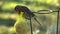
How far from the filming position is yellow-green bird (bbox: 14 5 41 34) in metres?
0.94

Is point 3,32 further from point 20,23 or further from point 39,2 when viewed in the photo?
point 39,2

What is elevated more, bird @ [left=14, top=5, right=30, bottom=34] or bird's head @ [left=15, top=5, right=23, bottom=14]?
bird's head @ [left=15, top=5, right=23, bottom=14]

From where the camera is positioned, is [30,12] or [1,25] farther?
[1,25]

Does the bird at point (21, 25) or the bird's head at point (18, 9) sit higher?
the bird's head at point (18, 9)

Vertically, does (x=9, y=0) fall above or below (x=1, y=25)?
above

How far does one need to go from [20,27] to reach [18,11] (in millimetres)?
71

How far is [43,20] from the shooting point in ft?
3.34

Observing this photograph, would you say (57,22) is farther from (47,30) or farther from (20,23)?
(20,23)

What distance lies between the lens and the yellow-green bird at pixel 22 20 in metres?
0.94

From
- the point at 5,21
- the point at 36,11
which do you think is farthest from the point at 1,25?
the point at 36,11

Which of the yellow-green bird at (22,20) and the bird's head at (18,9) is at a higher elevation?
the bird's head at (18,9)

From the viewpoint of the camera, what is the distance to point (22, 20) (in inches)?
38.4

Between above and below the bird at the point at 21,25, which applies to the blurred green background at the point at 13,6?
above

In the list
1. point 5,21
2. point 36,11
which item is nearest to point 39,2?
point 36,11
